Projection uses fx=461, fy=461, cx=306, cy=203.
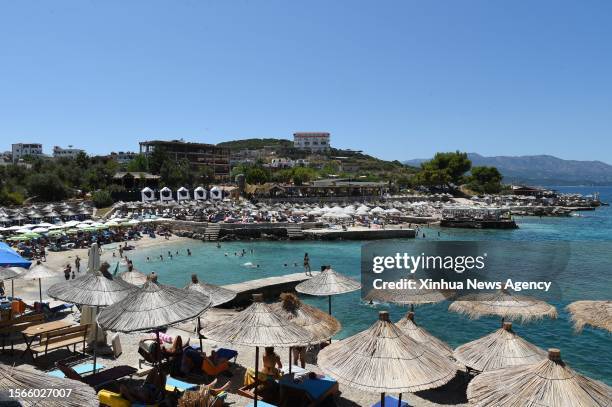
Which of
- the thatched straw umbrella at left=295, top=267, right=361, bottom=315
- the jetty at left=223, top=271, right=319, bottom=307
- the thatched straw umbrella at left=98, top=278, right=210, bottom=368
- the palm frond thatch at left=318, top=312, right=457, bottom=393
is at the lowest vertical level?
the jetty at left=223, top=271, right=319, bottom=307

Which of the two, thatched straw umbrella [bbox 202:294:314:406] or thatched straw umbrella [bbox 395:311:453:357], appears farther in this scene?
thatched straw umbrella [bbox 395:311:453:357]

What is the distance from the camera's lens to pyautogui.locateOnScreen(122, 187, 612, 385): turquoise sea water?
15.0 m

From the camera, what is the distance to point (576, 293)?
69.8 ft

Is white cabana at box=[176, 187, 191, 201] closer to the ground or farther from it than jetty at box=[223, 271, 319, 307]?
farther from it

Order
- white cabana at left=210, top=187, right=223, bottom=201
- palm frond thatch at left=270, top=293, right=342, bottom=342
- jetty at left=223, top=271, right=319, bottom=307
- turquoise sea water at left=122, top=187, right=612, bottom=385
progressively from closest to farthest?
palm frond thatch at left=270, top=293, right=342, bottom=342 < turquoise sea water at left=122, top=187, right=612, bottom=385 < jetty at left=223, top=271, right=319, bottom=307 < white cabana at left=210, top=187, right=223, bottom=201

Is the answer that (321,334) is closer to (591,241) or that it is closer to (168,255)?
(168,255)

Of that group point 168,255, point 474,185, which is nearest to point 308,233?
point 168,255

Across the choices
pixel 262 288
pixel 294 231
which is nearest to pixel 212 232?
pixel 294 231

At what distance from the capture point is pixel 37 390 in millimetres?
4262

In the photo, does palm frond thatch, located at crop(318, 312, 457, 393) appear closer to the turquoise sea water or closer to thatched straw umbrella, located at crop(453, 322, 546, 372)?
thatched straw umbrella, located at crop(453, 322, 546, 372)

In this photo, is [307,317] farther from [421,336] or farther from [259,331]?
[421,336]

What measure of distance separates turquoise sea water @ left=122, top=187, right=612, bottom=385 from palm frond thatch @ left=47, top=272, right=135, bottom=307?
25.9 ft

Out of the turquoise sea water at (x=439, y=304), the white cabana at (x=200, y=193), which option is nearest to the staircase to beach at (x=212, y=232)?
the turquoise sea water at (x=439, y=304)

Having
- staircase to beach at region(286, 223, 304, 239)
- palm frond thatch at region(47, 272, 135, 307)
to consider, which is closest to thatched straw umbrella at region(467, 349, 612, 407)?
palm frond thatch at region(47, 272, 135, 307)
